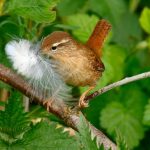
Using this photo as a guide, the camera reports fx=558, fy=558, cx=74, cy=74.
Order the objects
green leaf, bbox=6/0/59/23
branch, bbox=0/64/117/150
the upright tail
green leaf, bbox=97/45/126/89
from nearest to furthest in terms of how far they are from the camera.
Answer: branch, bbox=0/64/117/150, green leaf, bbox=6/0/59/23, the upright tail, green leaf, bbox=97/45/126/89

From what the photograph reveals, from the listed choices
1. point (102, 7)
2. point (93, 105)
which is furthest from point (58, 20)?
point (93, 105)

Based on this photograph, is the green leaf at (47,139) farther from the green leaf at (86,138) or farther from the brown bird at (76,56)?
the green leaf at (86,138)

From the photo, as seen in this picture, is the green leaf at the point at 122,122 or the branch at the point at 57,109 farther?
the green leaf at the point at 122,122

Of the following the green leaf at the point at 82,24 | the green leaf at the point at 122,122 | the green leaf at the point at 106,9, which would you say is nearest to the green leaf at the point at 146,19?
the green leaf at the point at 106,9

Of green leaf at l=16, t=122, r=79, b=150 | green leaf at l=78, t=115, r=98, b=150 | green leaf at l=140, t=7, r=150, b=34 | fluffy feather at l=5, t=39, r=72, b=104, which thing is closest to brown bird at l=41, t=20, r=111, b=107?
fluffy feather at l=5, t=39, r=72, b=104

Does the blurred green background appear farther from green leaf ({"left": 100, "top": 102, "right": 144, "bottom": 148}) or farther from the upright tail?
the upright tail

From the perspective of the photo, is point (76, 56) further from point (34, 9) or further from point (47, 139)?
point (47, 139)
